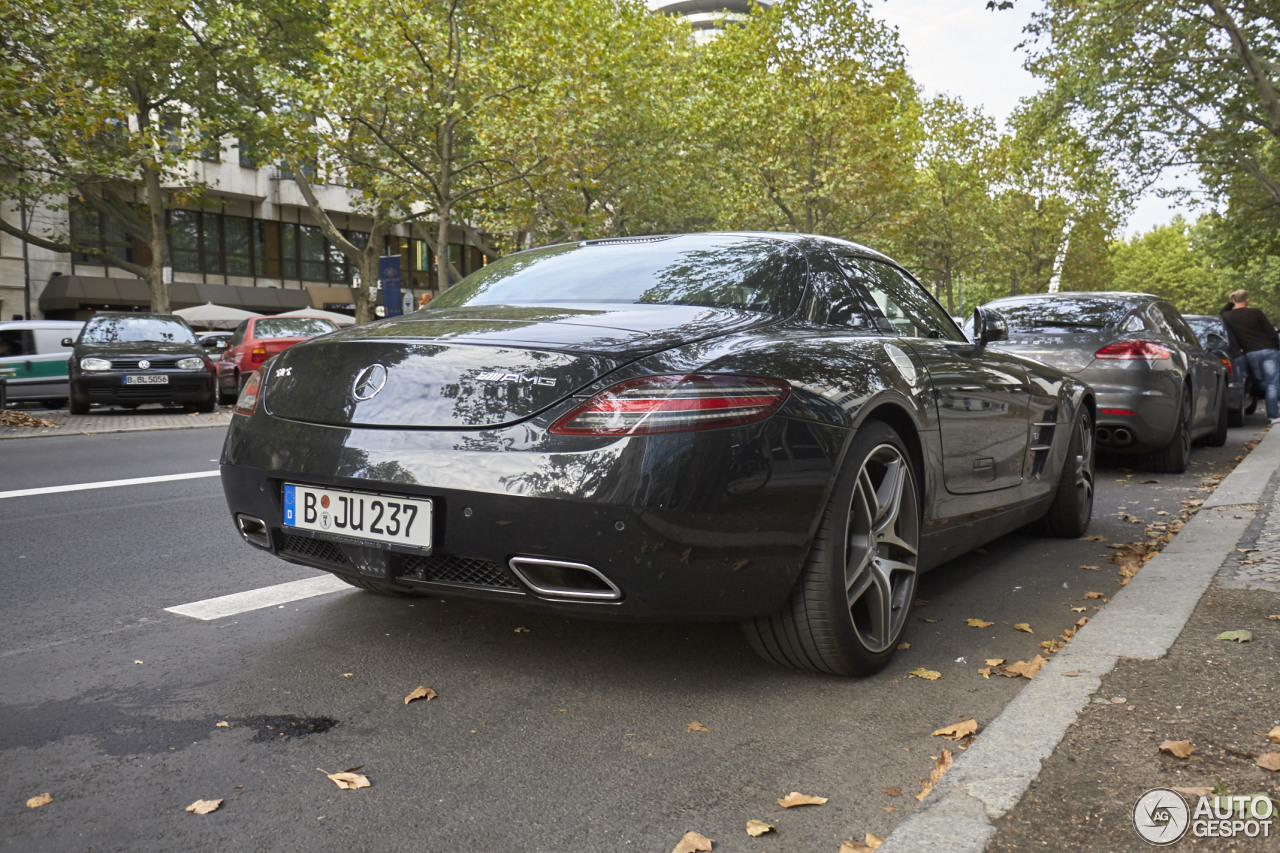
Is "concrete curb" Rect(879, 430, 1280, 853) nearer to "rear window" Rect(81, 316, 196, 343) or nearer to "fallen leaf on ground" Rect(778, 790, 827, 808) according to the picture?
"fallen leaf on ground" Rect(778, 790, 827, 808)

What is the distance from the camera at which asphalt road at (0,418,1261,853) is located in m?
2.37

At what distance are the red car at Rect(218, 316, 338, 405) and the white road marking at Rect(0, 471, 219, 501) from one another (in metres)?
11.0

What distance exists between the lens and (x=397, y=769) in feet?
8.65

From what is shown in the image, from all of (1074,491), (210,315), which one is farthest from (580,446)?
(210,315)

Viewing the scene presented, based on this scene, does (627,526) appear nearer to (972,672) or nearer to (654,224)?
(972,672)

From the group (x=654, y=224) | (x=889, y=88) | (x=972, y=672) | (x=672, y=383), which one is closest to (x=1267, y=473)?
(x=972, y=672)

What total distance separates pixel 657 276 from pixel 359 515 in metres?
1.39

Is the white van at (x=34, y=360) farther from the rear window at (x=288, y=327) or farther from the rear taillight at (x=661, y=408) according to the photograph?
the rear taillight at (x=661, y=408)

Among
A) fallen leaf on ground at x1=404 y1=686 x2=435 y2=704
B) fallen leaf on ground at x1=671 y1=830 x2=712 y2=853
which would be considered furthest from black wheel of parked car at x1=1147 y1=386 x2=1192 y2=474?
fallen leaf on ground at x1=671 y1=830 x2=712 y2=853

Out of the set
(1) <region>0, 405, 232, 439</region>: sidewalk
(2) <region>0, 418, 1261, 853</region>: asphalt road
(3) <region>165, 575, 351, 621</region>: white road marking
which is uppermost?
(2) <region>0, 418, 1261, 853</region>: asphalt road

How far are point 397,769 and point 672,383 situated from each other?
3.89ft

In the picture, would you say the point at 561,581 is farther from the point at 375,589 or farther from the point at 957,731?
the point at 375,589

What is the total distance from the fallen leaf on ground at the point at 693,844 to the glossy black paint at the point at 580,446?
700 mm

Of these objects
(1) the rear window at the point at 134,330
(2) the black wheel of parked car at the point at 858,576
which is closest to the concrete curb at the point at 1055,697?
(2) the black wheel of parked car at the point at 858,576
